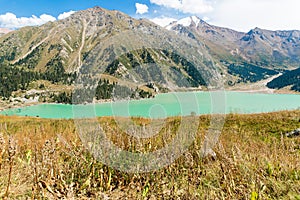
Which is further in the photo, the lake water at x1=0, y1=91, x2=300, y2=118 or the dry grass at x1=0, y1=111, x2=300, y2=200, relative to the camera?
the lake water at x1=0, y1=91, x2=300, y2=118

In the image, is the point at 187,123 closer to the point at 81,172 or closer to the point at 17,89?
the point at 81,172

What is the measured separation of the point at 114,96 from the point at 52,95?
182 m

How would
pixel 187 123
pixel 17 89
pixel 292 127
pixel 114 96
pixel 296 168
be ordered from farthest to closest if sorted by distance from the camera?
pixel 17 89 < pixel 292 127 < pixel 114 96 < pixel 187 123 < pixel 296 168

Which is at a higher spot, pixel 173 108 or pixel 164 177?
pixel 164 177

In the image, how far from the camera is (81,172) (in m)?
5.74

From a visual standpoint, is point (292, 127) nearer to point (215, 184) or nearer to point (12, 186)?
point (215, 184)

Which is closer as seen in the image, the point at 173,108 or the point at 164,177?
the point at 164,177

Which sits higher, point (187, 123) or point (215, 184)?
point (187, 123)

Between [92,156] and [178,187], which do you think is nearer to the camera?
[178,187]

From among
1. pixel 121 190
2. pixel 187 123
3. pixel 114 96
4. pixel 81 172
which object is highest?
pixel 114 96

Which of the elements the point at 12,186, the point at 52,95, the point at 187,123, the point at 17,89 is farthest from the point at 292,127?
the point at 17,89

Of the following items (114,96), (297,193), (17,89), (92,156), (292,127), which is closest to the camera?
(297,193)

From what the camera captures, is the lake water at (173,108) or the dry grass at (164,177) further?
the lake water at (173,108)

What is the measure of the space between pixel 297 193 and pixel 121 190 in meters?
3.15
